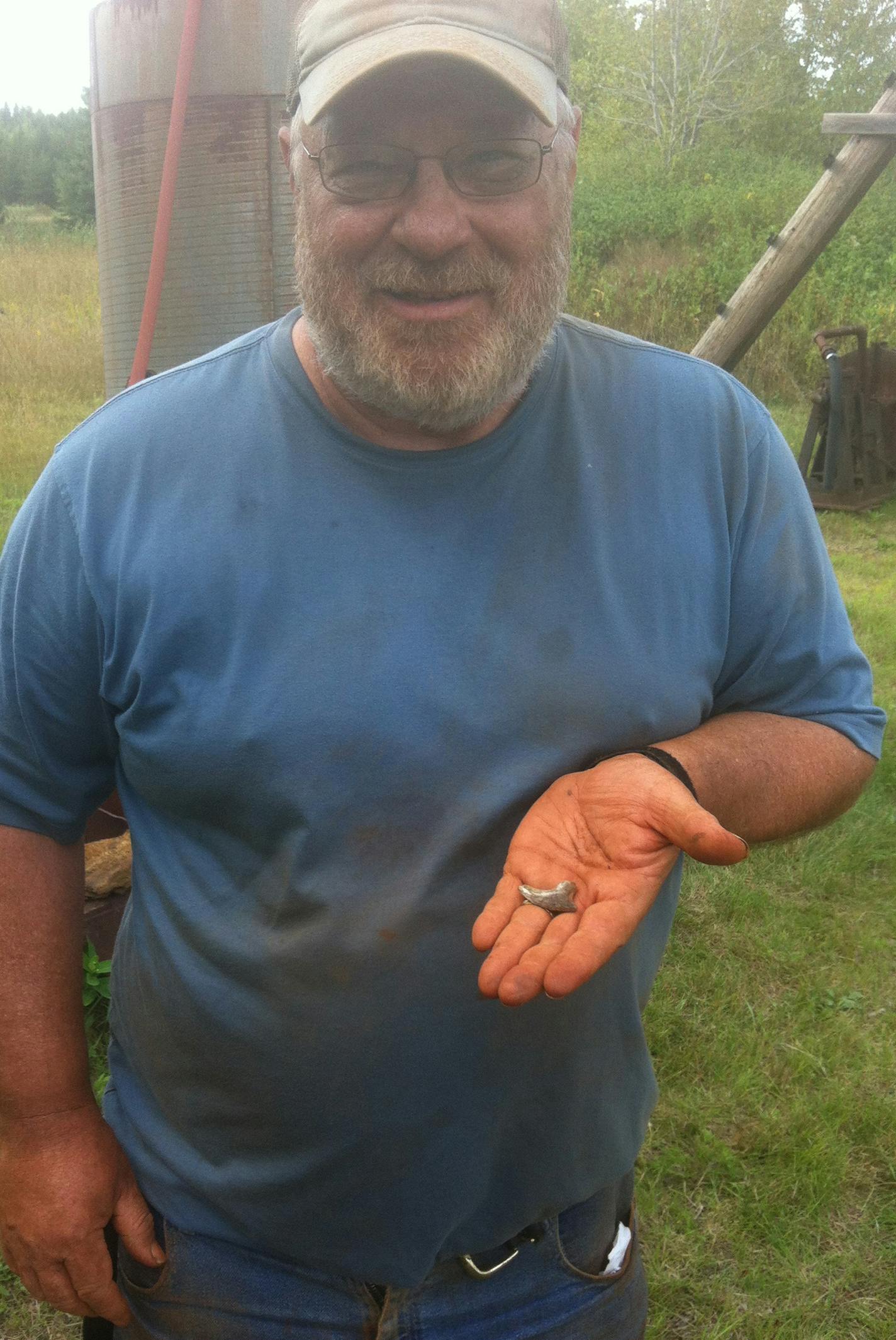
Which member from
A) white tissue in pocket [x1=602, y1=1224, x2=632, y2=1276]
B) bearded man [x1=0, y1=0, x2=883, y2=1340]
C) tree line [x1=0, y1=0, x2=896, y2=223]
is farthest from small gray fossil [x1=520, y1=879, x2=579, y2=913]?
tree line [x1=0, y1=0, x2=896, y2=223]

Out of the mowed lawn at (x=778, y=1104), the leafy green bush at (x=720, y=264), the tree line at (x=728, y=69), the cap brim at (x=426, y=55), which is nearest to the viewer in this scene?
the cap brim at (x=426, y=55)

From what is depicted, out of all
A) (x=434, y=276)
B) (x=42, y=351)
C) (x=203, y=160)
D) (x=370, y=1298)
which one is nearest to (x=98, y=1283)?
(x=370, y=1298)

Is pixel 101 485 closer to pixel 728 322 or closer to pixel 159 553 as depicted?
pixel 159 553

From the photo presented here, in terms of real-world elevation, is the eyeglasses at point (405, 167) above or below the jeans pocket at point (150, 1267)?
above

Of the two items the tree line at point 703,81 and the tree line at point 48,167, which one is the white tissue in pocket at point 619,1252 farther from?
the tree line at point 48,167

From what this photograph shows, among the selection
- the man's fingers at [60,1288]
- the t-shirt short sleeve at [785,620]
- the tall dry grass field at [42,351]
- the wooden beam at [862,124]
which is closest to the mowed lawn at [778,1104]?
the man's fingers at [60,1288]

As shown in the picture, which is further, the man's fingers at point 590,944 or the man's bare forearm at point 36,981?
the man's bare forearm at point 36,981

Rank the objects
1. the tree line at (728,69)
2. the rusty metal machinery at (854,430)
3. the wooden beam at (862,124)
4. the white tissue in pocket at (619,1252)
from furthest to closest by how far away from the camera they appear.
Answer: the tree line at (728,69), the rusty metal machinery at (854,430), the wooden beam at (862,124), the white tissue in pocket at (619,1252)

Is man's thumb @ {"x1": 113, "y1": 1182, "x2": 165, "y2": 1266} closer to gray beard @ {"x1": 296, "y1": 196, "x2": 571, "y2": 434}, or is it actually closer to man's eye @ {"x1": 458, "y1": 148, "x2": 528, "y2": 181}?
gray beard @ {"x1": 296, "y1": 196, "x2": 571, "y2": 434}
